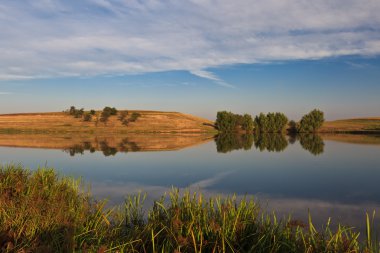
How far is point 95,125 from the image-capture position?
137750mm

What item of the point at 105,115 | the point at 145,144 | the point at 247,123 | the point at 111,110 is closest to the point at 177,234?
the point at 145,144

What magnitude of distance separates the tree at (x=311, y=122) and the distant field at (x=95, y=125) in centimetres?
4058

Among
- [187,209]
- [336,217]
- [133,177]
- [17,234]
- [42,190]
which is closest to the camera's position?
[17,234]

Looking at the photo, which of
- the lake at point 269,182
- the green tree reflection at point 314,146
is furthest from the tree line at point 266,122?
the lake at point 269,182

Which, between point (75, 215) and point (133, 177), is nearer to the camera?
point (75, 215)

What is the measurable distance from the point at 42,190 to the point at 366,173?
104 ft

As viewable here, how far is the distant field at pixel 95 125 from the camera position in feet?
424

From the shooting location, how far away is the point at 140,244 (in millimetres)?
8719

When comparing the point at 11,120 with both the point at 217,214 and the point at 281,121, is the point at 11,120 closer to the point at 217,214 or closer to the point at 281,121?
the point at 281,121

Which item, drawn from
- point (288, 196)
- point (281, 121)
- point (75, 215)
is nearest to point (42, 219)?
point (75, 215)

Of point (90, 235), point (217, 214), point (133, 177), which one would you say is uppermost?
point (217, 214)

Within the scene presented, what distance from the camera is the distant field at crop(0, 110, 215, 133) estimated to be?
129m

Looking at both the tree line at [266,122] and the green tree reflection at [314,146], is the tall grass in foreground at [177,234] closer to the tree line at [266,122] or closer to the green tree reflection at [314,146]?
the green tree reflection at [314,146]

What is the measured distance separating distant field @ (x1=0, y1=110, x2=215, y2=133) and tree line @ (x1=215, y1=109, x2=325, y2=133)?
7.53m
